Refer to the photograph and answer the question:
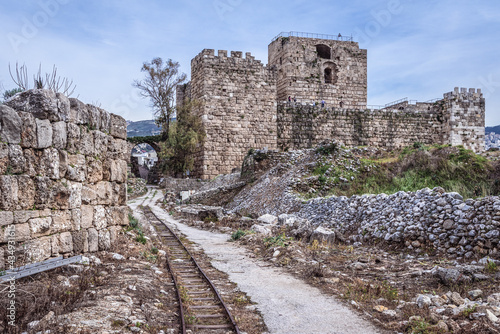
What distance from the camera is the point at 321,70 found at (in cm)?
2816

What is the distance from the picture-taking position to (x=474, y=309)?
4.76m

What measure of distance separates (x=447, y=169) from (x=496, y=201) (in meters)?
5.76

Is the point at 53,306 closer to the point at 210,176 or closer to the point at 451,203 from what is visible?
the point at 451,203

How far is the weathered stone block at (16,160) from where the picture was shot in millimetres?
5449

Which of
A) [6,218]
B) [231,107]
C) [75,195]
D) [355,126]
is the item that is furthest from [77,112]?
[355,126]

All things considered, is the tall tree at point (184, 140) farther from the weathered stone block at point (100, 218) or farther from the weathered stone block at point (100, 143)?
the weathered stone block at point (100, 218)

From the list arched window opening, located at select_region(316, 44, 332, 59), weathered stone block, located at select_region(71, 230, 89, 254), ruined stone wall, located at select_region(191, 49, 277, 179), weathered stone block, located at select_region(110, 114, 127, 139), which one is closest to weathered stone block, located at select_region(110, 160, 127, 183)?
weathered stone block, located at select_region(110, 114, 127, 139)

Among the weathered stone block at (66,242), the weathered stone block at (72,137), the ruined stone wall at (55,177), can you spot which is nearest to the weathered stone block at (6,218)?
the ruined stone wall at (55,177)

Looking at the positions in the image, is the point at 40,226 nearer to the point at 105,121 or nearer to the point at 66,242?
the point at 66,242

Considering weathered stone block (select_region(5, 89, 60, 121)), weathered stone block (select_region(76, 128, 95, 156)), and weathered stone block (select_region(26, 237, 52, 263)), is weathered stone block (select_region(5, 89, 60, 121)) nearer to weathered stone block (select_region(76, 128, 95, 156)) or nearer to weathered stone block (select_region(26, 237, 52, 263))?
weathered stone block (select_region(76, 128, 95, 156))

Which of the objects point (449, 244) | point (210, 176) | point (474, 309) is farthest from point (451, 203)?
point (210, 176)

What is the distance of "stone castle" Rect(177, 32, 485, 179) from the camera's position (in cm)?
2438

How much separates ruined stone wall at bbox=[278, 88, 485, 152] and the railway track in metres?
18.0

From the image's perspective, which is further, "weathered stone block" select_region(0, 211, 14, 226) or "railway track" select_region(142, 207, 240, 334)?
"weathered stone block" select_region(0, 211, 14, 226)
